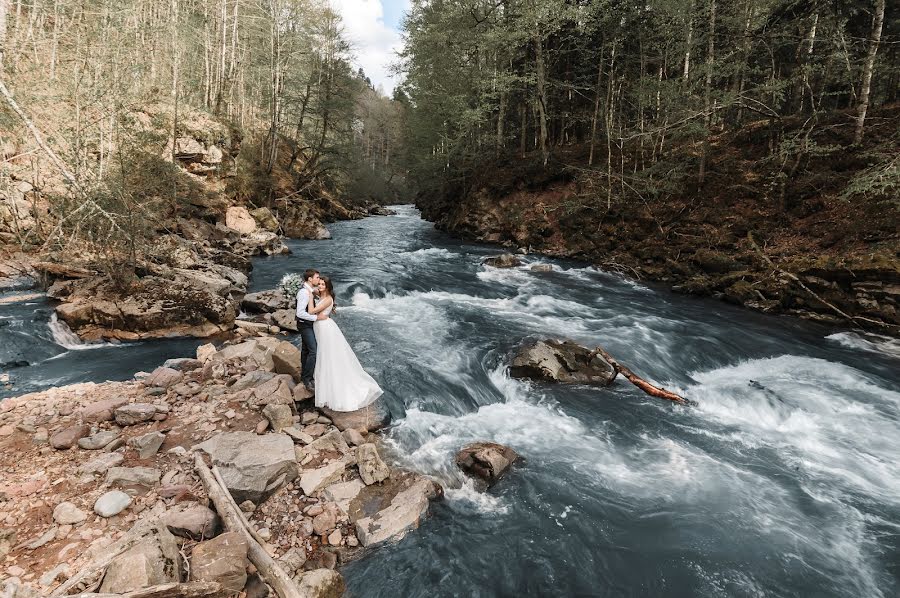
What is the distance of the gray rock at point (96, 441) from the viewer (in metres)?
5.01

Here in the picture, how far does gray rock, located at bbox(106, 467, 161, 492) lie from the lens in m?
4.49

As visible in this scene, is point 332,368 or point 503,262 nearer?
point 332,368

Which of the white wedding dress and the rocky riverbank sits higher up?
the white wedding dress

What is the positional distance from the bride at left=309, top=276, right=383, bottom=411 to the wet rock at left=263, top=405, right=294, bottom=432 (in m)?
0.47

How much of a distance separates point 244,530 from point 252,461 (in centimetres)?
109

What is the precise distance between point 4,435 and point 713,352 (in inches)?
536

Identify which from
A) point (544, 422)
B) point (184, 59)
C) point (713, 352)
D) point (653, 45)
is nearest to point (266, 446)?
point (544, 422)

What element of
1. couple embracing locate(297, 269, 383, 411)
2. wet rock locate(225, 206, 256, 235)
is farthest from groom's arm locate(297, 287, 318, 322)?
wet rock locate(225, 206, 256, 235)

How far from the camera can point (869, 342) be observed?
10.6m

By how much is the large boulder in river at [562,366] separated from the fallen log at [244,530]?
5934mm

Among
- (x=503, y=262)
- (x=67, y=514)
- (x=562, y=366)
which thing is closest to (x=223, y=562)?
(x=67, y=514)

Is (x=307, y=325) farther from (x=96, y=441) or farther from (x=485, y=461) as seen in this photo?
(x=485, y=461)

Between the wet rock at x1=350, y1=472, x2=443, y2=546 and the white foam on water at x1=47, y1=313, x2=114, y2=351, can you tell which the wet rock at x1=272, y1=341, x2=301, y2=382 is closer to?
the wet rock at x1=350, y1=472, x2=443, y2=546

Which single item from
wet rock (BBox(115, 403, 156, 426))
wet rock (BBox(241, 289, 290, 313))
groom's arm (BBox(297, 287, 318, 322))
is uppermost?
groom's arm (BBox(297, 287, 318, 322))
